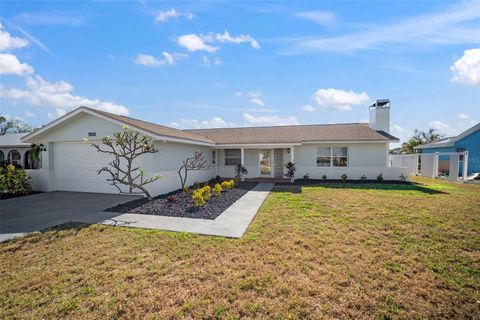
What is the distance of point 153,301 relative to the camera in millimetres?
3100

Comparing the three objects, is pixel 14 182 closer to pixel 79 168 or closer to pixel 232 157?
pixel 79 168

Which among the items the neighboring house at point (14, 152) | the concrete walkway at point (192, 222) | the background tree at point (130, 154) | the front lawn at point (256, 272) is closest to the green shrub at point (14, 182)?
the background tree at point (130, 154)

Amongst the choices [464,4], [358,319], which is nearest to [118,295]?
[358,319]

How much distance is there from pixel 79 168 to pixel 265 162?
1250cm

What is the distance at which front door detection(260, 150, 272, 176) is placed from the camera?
1777 cm

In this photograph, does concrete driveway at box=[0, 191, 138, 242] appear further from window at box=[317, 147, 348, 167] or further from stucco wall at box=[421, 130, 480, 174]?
stucco wall at box=[421, 130, 480, 174]

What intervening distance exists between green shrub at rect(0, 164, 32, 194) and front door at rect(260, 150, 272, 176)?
14565mm

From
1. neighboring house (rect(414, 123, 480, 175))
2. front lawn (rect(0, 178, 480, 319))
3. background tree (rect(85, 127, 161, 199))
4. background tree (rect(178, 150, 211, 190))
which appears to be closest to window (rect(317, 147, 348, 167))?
background tree (rect(178, 150, 211, 190))

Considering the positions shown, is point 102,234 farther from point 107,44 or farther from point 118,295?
point 107,44

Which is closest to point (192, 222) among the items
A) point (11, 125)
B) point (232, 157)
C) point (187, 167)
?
point (187, 167)

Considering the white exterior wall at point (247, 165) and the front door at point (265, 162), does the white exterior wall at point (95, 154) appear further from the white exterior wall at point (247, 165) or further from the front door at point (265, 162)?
the front door at point (265, 162)

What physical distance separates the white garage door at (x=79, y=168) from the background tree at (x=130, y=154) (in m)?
0.77

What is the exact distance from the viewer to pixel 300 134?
59.1ft

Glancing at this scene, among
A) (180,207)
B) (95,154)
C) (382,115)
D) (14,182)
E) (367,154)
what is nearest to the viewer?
(180,207)
